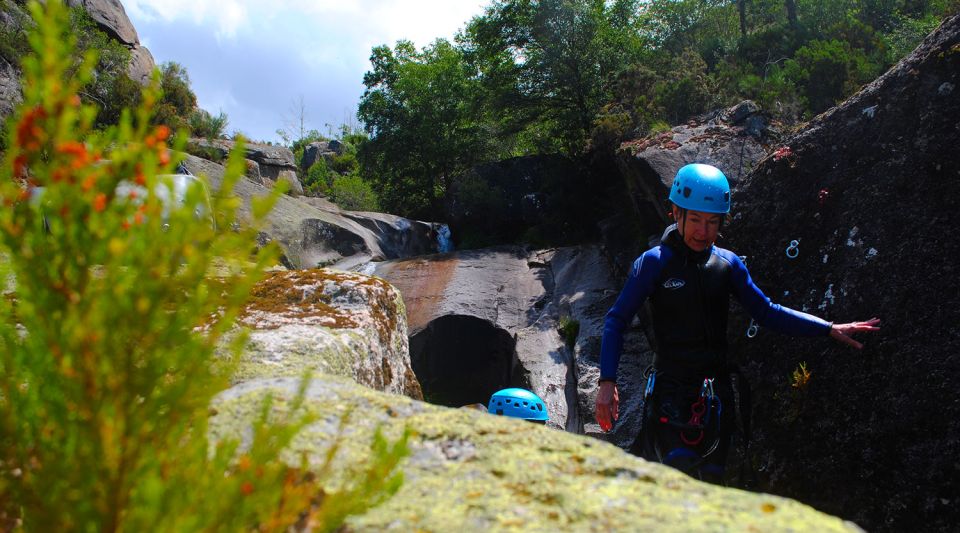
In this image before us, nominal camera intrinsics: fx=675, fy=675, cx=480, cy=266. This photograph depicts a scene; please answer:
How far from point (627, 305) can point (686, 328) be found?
0.39 meters

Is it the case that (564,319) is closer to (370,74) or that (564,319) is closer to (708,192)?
(708,192)

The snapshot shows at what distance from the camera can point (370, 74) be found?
2942 centimetres

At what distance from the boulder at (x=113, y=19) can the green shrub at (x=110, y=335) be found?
115 feet

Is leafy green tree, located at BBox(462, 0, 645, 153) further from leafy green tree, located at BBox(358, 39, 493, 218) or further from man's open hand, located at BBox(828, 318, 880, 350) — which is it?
man's open hand, located at BBox(828, 318, 880, 350)

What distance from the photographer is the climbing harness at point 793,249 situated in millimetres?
6746

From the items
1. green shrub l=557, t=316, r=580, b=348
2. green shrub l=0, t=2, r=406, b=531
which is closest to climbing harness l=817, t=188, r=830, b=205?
green shrub l=0, t=2, r=406, b=531

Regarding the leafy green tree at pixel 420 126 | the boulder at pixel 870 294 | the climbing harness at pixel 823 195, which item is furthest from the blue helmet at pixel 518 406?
the leafy green tree at pixel 420 126

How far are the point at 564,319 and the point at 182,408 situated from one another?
48.4 ft

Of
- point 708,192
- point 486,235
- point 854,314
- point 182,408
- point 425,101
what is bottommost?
point 182,408

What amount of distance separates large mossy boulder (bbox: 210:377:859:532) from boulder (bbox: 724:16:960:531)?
12.9ft

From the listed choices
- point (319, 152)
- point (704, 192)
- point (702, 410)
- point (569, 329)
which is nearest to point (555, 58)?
point (569, 329)

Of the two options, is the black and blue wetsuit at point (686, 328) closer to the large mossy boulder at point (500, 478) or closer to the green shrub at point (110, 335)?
the large mossy boulder at point (500, 478)

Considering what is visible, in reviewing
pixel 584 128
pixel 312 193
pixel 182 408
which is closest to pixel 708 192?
pixel 182 408

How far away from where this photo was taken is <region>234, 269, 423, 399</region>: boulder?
3.20 metres
